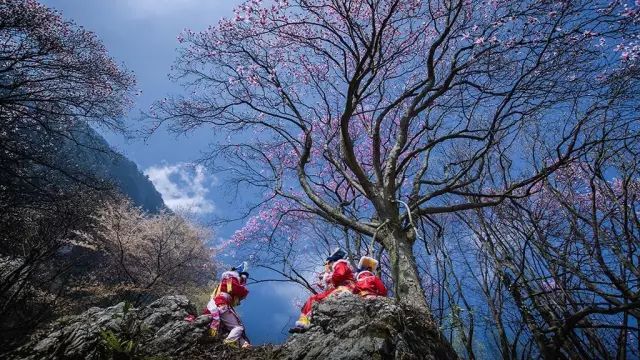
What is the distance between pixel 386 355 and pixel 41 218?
13044 millimetres

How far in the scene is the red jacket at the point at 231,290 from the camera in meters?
5.75

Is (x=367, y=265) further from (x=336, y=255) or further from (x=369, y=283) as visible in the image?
(x=336, y=255)

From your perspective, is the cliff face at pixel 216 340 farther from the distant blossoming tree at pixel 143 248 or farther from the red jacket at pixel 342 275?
the distant blossoming tree at pixel 143 248

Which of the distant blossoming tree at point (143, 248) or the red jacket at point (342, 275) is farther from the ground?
the distant blossoming tree at point (143, 248)

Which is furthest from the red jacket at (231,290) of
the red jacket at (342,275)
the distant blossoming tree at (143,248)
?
the distant blossoming tree at (143,248)

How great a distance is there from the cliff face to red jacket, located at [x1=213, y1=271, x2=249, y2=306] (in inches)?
19.1

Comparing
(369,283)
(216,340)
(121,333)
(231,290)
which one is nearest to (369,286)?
(369,283)

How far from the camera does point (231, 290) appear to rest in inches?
231

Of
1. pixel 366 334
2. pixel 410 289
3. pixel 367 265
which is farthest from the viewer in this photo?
pixel 410 289

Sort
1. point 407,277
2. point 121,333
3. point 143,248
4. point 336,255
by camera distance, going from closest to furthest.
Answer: point 121,333, point 407,277, point 336,255, point 143,248

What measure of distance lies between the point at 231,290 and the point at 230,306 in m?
0.26

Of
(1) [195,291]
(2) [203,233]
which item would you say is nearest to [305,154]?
(1) [195,291]

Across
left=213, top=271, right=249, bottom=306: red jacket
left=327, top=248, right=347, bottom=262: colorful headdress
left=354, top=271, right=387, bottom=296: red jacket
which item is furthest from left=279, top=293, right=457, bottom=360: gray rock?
left=213, top=271, right=249, bottom=306: red jacket

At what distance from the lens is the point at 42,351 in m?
4.68
